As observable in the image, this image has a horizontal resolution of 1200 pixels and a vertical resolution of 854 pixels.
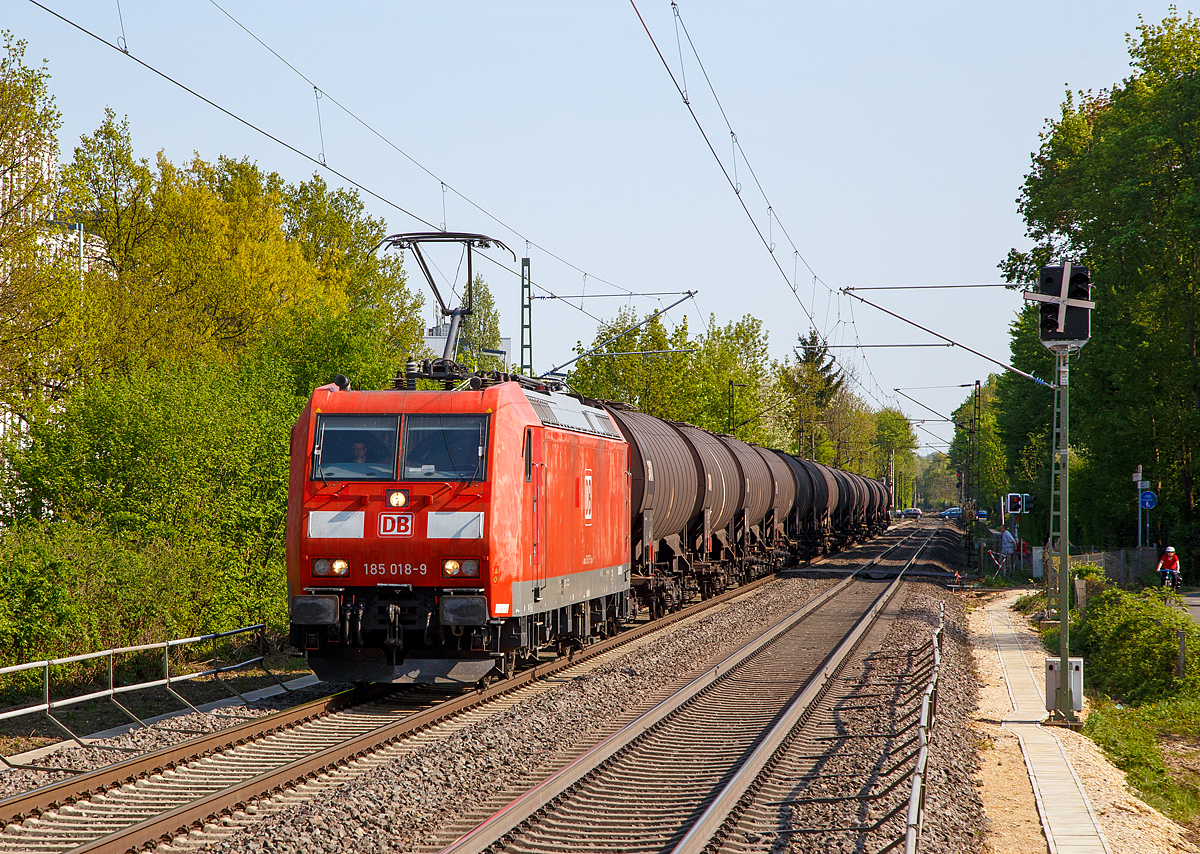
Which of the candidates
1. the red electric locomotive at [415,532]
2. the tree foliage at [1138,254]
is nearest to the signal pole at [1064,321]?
the red electric locomotive at [415,532]

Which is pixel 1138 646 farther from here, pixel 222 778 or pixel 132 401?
pixel 132 401

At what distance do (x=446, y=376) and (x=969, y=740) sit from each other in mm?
7361

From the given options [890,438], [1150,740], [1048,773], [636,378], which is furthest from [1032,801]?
[890,438]

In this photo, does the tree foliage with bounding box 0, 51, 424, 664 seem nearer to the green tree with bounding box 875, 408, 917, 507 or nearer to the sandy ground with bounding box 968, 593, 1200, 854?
the sandy ground with bounding box 968, 593, 1200, 854

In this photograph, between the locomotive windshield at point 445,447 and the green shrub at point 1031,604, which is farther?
the green shrub at point 1031,604

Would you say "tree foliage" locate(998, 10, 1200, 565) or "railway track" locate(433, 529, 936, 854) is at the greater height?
"tree foliage" locate(998, 10, 1200, 565)

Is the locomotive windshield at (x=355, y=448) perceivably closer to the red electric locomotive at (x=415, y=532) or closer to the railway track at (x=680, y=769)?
the red electric locomotive at (x=415, y=532)

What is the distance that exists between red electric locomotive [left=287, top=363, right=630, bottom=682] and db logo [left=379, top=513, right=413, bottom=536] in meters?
0.01

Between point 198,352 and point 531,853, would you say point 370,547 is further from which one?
point 198,352

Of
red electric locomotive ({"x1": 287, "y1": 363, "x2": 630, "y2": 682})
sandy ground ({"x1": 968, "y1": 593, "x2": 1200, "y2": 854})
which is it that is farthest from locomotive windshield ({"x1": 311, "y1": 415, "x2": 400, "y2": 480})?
sandy ground ({"x1": 968, "y1": 593, "x2": 1200, "y2": 854})

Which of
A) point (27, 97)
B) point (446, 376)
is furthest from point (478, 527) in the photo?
point (27, 97)

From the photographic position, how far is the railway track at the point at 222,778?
7.57 m

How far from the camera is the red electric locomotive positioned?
1188 centimetres

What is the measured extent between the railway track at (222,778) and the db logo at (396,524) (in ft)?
6.44
